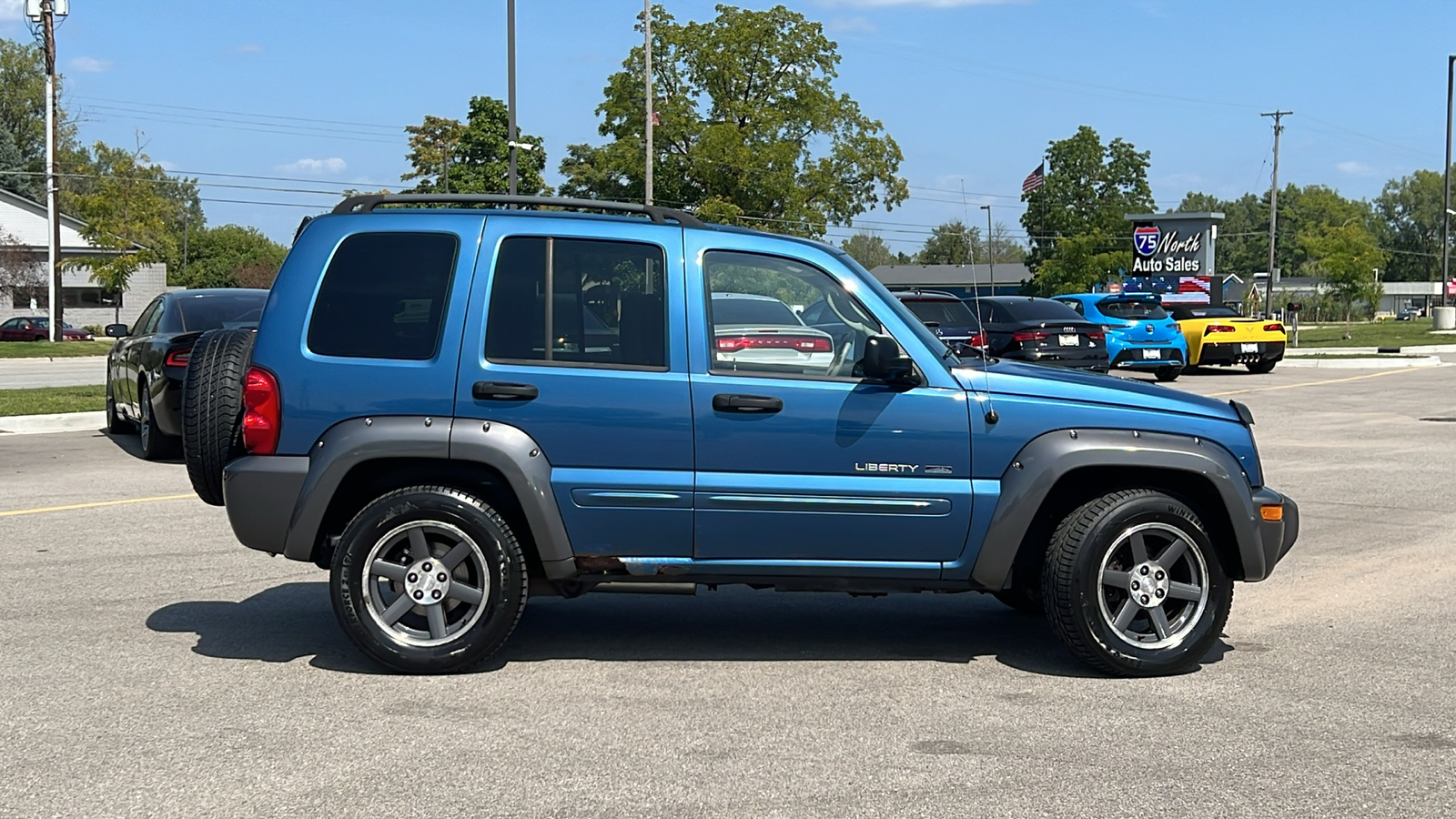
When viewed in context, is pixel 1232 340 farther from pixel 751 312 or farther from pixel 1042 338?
pixel 751 312

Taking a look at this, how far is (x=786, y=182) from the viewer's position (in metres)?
62.6

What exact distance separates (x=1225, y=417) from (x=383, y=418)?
348 cm

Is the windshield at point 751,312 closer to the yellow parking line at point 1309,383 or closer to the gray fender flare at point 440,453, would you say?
the gray fender flare at point 440,453

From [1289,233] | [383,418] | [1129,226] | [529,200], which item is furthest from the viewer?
[1289,233]

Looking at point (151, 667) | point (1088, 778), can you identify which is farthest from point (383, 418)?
point (1088, 778)

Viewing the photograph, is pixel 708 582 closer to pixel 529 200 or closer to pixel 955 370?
pixel 955 370

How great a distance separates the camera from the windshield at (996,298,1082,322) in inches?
869

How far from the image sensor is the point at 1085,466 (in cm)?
589

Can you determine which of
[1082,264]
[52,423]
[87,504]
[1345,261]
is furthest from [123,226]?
[1345,261]

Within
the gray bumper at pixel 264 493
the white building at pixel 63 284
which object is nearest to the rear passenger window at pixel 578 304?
the gray bumper at pixel 264 493

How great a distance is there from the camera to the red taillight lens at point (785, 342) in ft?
19.6

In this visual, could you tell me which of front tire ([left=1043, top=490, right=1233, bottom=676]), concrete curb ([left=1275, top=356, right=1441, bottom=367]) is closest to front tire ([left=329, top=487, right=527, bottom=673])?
front tire ([left=1043, top=490, right=1233, bottom=676])

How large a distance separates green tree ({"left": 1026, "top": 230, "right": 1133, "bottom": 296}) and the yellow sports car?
197ft

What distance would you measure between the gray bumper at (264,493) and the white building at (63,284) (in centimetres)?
5870
